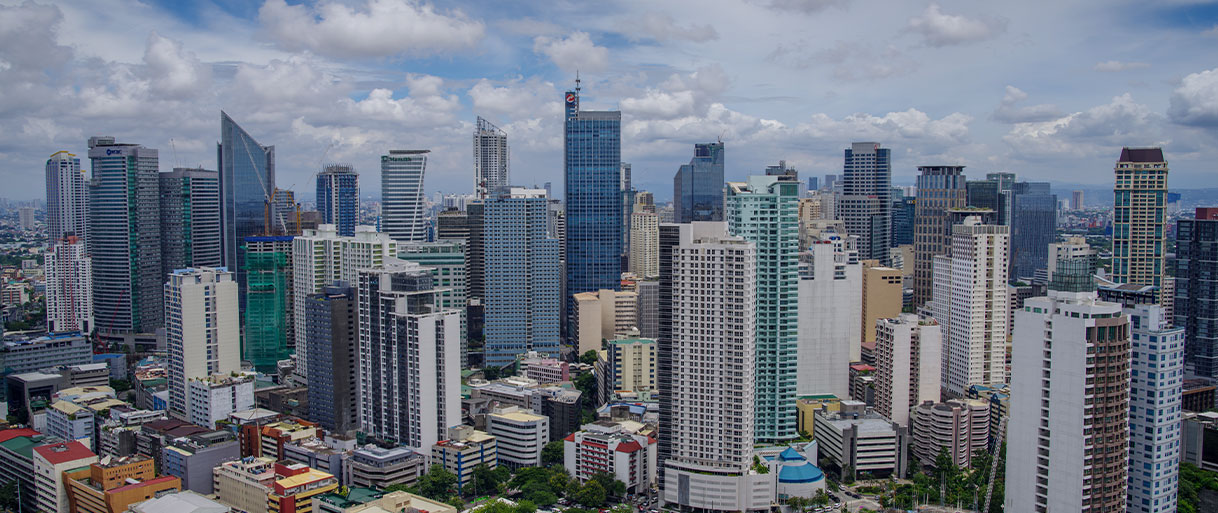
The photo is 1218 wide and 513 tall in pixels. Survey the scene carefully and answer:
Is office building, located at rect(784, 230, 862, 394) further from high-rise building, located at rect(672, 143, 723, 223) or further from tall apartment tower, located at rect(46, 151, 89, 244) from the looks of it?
tall apartment tower, located at rect(46, 151, 89, 244)

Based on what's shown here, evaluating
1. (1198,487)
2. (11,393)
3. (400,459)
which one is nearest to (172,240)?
(11,393)

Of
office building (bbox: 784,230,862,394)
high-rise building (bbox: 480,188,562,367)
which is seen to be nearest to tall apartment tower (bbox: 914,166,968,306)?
office building (bbox: 784,230,862,394)

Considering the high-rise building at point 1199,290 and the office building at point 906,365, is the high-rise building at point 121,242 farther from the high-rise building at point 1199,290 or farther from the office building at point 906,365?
the high-rise building at point 1199,290

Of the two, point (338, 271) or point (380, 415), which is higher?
point (338, 271)

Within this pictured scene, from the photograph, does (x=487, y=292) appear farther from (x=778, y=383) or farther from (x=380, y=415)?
(x=778, y=383)

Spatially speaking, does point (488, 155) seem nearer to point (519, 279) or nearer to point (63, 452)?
point (519, 279)

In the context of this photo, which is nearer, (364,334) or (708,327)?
(708,327)

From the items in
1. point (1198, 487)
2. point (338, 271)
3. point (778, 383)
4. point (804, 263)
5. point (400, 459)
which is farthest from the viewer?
point (338, 271)
